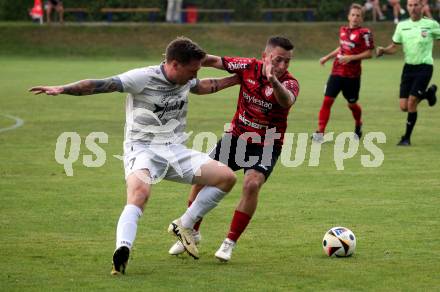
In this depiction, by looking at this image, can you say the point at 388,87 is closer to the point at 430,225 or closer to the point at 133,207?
the point at 430,225

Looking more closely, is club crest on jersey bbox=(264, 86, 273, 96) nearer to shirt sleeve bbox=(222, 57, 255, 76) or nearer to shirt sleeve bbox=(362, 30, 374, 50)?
shirt sleeve bbox=(222, 57, 255, 76)

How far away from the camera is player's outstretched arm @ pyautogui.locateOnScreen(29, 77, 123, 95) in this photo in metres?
8.12

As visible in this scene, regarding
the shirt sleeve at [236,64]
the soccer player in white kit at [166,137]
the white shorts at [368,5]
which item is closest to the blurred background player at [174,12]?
the white shorts at [368,5]

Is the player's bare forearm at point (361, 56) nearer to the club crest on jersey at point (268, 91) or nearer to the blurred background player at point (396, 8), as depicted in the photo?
the club crest on jersey at point (268, 91)

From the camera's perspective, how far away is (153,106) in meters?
8.78

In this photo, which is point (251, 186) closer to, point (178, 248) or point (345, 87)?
point (178, 248)

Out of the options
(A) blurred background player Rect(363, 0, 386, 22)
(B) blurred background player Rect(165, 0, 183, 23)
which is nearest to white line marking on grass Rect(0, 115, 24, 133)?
(B) blurred background player Rect(165, 0, 183, 23)

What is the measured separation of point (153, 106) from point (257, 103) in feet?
3.96

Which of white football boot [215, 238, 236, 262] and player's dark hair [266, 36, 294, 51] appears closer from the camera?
white football boot [215, 238, 236, 262]

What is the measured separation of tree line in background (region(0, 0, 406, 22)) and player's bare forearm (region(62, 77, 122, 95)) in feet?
150

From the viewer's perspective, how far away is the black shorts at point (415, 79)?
709 inches

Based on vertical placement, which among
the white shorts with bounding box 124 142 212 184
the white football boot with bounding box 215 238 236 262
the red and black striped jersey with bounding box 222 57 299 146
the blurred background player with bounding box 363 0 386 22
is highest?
the red and black striped jersey with bounding box 222 57 299 146

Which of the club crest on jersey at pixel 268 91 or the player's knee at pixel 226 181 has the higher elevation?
the club crest on jersey at pixel 268 91

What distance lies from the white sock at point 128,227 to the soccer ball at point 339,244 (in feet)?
6.11
